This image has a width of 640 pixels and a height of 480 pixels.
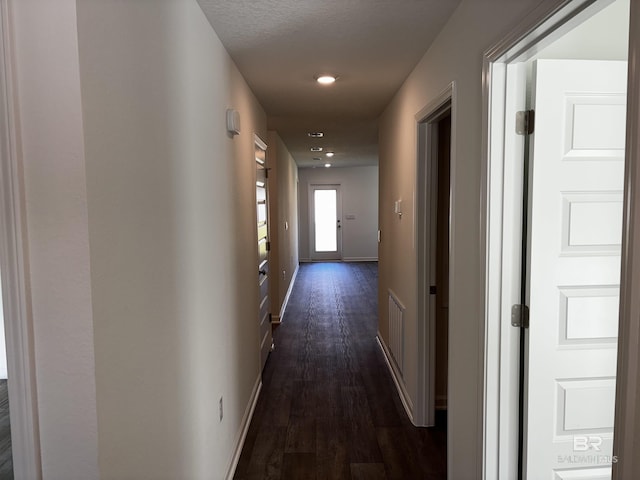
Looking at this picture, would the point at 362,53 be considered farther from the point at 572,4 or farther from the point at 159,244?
the point at 159,244

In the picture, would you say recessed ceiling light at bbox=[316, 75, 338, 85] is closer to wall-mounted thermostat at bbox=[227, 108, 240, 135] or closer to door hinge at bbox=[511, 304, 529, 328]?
wall-mounted thermostat at bbox=[227, 108, 240, 135]

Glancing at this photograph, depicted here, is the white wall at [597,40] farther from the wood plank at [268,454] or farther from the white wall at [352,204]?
the white wall at [352,204]

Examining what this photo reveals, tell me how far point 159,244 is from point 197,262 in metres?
0.43

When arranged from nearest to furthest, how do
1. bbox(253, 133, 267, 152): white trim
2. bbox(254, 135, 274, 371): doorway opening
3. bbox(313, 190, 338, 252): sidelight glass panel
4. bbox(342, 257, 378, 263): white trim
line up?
bbox(253, 133, 267, 152): white trim, bbox(254, 135, 274, 371): doorway opening, bbox(313, 190, 338, 252): sidelight glass panel, bbox(342, 257, 378, 263): white trim

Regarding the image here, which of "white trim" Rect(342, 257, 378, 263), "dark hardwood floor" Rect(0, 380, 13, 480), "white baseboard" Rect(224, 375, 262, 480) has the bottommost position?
"white baseboard" Rect(224, 375, 262, 480)

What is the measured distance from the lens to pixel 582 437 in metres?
1.67

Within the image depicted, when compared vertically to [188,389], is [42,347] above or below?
above

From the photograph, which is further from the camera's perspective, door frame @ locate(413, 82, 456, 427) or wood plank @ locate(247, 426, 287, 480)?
door frame @ locate(413, 82, 456, 427)

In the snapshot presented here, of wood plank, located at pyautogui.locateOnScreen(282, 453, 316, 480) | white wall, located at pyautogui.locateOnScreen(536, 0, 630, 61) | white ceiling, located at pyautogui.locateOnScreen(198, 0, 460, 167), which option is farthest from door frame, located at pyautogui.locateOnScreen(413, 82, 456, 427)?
white wall, located at pyautogui.locateOnScreen(536, 0, 630, 61)

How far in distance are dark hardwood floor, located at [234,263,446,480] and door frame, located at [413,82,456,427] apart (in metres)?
0.23

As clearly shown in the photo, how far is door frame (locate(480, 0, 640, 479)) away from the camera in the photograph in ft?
2.85

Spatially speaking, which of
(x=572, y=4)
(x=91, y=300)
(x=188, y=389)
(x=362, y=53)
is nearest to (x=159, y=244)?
(x=91, y=300)

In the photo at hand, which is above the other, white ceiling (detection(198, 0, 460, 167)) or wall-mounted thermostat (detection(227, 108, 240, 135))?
white ceiling (detection(198, 0, 460, 167))

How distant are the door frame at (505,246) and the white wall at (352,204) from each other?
8.78m
